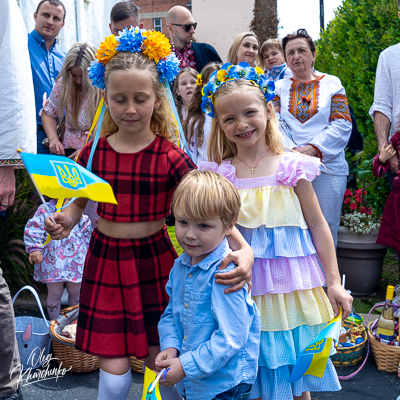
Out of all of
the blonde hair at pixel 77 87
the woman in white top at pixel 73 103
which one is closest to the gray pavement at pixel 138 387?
the woman in white top at pixel 73 103

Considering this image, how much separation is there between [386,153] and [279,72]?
1385 mm

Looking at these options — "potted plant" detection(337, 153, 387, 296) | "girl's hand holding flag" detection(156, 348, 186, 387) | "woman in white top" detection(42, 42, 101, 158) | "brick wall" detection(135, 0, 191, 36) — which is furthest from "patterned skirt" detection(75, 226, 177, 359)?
"brick wall" detection(135, 0, 191, 36)

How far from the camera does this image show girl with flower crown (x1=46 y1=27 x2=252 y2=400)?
197 cm

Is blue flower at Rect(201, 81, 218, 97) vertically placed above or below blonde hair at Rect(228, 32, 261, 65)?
below

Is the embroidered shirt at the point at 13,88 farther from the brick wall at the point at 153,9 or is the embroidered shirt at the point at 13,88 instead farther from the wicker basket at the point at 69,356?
the brick wall at the point at 153,9

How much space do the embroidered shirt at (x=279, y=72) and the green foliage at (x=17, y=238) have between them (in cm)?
260

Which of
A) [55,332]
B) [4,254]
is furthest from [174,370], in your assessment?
[4,254]

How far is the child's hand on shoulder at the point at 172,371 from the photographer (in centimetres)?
158

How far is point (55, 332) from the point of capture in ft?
9.86

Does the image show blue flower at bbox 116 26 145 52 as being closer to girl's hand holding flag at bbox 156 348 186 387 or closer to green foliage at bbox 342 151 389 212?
girl's hand holding flag at bbox 156 348 186 387

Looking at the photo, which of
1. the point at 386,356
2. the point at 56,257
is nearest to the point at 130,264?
the point at 56,257

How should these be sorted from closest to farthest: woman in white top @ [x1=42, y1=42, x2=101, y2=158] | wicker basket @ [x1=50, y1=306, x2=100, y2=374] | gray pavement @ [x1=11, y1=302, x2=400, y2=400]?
gray pavement @ [x1=11, y1=302, x2=400, y2=400]
wicker basket @ [x1=50, y1=306, x2=100, y2=374]
woman in white top @ [x1=42, y1=42, x2=101, y2=158]

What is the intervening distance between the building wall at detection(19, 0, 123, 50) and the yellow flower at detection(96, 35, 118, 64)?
538 centimetres

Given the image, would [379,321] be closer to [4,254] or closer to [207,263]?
[207,263]
